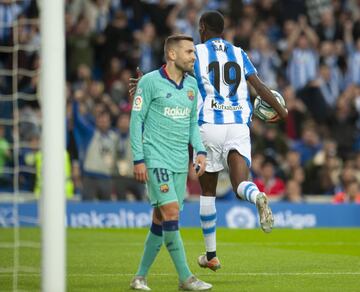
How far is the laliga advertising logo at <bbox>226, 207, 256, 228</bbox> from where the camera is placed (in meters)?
19.1

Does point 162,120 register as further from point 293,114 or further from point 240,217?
point 293,114

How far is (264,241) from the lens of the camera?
49.7 feet

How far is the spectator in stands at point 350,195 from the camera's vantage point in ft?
65.5

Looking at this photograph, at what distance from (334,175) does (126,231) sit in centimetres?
518

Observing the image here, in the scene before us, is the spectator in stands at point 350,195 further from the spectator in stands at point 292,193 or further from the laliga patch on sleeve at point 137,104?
the laliga patch on sleeve at point 137,104

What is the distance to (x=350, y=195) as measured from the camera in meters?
20.0

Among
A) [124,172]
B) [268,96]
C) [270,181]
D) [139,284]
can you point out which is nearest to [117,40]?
[124,172]

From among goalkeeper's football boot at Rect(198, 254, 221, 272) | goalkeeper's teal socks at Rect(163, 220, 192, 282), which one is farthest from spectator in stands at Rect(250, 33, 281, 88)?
goalkeeper's teal socks at Rect(163, 220, 192, 282)

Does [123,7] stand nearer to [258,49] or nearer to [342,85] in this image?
[258,49]

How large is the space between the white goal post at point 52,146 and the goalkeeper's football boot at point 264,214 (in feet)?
9.61

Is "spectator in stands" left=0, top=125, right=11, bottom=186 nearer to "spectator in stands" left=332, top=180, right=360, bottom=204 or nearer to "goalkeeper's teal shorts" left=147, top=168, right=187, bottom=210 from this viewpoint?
"spectator in stands" left=332, top=180, right=360, bottom=204

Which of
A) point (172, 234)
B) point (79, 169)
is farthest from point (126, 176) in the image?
point (172, 234)

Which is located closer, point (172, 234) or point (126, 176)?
point (172, 234)

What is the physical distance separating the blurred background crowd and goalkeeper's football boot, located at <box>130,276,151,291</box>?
370 inches
